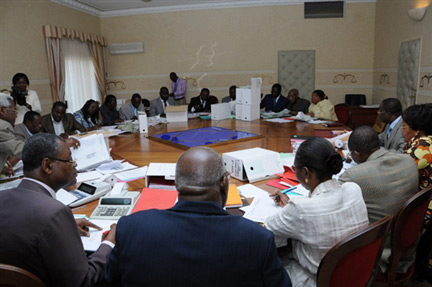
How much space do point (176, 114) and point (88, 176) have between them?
2.75m

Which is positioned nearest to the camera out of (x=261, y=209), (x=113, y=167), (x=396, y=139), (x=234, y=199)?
(x=261, y=209)

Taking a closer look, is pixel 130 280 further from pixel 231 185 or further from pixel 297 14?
pixel 297 14

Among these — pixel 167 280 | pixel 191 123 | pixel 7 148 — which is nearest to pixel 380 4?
pixel 191 123

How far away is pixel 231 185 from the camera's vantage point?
84.4 inches

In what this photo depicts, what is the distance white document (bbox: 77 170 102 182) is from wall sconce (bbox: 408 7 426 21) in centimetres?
511

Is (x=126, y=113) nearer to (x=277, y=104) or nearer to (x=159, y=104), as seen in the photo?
(x=159, y=104)

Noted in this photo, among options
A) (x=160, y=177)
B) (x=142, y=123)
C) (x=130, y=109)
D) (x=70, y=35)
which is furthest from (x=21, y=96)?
(x=160, y=177)

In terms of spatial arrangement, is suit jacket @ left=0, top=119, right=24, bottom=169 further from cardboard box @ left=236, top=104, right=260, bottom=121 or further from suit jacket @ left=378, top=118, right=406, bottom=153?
cardboard box @ left=236, top=104, right=260, bottom=121

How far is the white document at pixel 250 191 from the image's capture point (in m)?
2.06

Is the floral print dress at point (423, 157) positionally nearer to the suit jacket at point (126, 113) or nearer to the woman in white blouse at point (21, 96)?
the suit jacket at point (126, 113)

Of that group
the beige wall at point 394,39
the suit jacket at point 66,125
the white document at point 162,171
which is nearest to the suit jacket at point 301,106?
the beige wall at point 394,39

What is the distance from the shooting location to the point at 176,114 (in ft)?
16.8

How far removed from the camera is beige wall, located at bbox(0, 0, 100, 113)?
16.6ft

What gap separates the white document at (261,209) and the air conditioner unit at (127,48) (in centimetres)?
651
